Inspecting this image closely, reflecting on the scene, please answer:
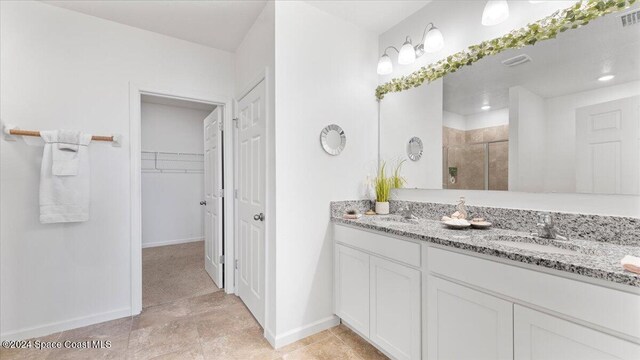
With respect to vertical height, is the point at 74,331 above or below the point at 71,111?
below

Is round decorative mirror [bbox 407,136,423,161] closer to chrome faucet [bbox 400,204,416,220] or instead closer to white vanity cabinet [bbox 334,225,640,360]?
chrome faucet [bbox 400,204,416,220]

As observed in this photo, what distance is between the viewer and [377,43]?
242 centimetres

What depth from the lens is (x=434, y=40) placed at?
1794 mm

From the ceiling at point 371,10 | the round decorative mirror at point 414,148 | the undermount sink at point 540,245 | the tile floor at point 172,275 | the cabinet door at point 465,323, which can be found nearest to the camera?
the cabinet door at point 465,323

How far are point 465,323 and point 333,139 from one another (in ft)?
4.81

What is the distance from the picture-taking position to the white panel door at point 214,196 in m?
2.80

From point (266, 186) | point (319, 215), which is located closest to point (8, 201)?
point (266, 186)

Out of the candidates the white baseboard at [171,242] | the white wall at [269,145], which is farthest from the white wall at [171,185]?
the white wall at [269,145]

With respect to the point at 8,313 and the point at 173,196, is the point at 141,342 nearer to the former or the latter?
the point at 8,313

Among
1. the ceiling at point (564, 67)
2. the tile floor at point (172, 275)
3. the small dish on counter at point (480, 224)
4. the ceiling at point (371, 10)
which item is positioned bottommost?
the tile floor at point (172, 275)

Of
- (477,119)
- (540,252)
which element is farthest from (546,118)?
(540,252)

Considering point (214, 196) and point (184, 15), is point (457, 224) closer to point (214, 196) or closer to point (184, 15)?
point (214, 196)

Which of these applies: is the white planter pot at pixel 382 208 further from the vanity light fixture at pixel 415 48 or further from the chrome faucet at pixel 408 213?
the vanity light fixture at pixel 415 48

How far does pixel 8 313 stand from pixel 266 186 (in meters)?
2.11
